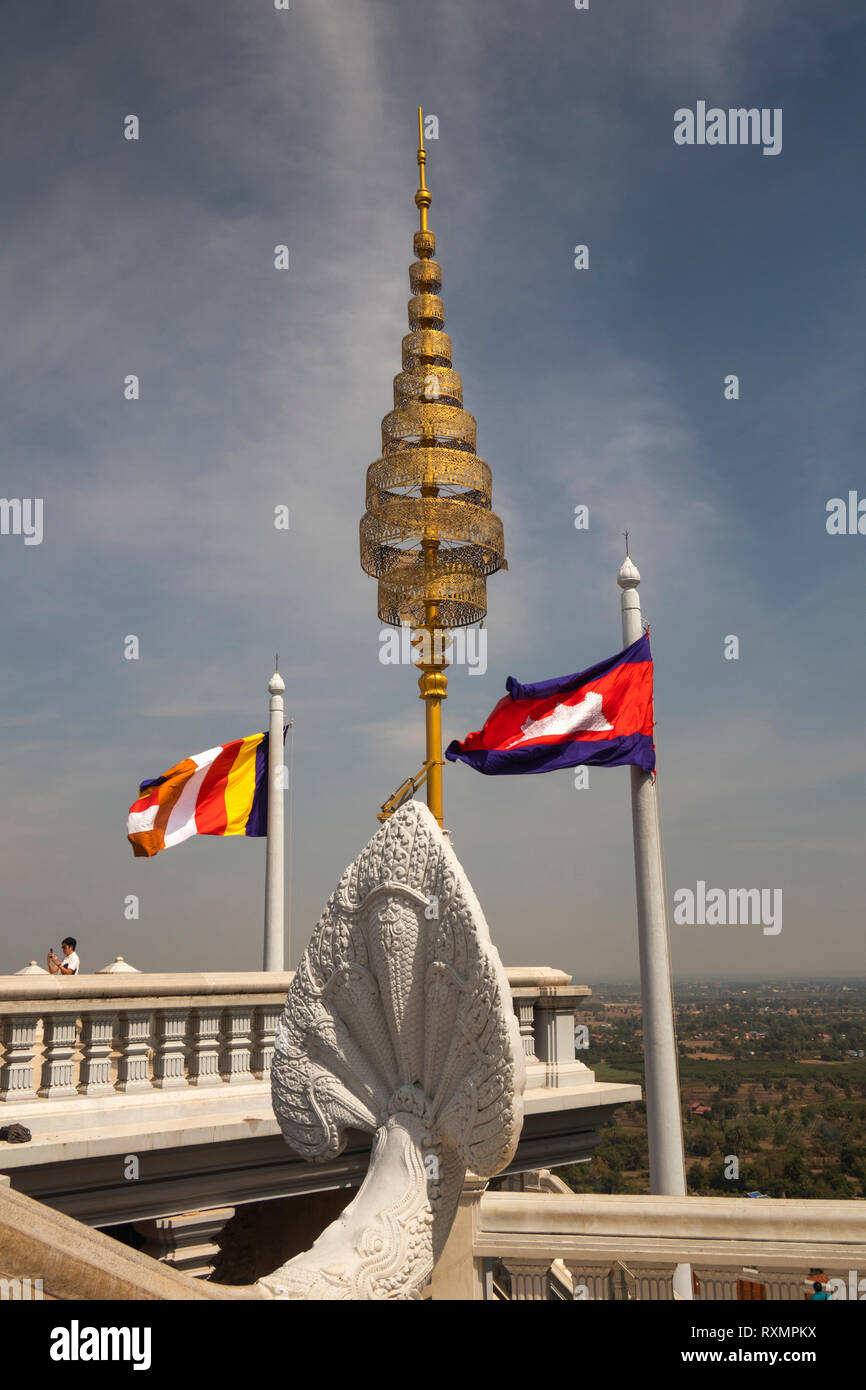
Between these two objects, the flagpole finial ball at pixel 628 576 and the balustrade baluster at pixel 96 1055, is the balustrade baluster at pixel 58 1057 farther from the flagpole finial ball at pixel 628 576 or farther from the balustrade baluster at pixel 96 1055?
the flagpole finial ball at pixel 628 576

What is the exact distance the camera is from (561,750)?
10.0 metres

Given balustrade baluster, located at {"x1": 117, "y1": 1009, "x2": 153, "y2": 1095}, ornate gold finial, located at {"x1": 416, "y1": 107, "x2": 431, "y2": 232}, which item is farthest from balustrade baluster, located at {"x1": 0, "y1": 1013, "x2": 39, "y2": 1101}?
ornate gold finial, located at {"x1": 416, "y1": 107, "x2": 431, "y2": 232}

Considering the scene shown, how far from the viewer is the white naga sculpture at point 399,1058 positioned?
3.03m

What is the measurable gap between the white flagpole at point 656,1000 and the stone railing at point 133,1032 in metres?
3.84

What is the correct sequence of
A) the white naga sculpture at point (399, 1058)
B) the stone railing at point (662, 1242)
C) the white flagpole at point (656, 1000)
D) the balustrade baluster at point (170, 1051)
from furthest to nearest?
the white flagpole at point (656, 1000)
the balustrade baluster at point (170, 1051)
the stone railing at point (662, 1242)
the white naga sculpture at point (399, 1058)

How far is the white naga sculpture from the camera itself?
3033mm

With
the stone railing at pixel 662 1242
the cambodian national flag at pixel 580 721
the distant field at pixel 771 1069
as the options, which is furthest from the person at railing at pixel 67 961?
the distant field at pixel 771 1069

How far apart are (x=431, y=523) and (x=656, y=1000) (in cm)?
697

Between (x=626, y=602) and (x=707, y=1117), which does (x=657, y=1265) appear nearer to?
(x=626, y=602)

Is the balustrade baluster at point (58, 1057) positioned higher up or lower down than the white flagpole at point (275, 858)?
lower down

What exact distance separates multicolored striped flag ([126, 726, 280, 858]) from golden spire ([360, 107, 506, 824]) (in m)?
2.37

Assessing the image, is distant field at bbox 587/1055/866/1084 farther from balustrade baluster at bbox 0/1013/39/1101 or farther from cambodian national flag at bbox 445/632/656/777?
balustrade baluster at bbox 0/1013/39/1101
